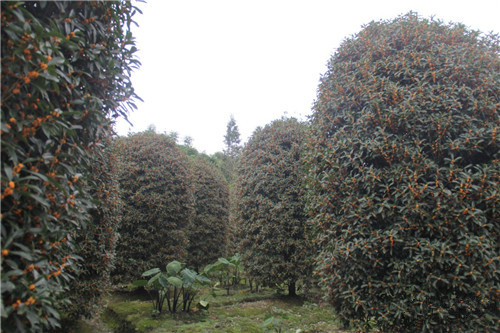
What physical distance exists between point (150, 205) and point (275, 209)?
3.03 metres

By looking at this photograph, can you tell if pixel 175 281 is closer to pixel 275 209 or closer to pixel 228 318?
pixel 228 318

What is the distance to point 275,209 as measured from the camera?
23.5 feet

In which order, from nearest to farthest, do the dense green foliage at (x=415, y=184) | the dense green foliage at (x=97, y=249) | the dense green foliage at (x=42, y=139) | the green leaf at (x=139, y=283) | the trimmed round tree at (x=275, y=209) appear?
the dense green foliage at (x=42, y=139) < the dense green foliage at (x=415, y=184) < the dense green foliage at (x=97, y=249) < the green leaf at (x=139, y=283) < the trimmed round tree at (x=275, y=209)

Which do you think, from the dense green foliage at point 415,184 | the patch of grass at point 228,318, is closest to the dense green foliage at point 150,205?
the patch of grass at point 228,318

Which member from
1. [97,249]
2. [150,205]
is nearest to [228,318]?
[97,249]

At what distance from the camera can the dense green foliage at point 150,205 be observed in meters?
7.62

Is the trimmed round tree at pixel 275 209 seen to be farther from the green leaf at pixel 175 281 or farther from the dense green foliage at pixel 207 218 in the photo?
the dense green foliage at pixel 207 218

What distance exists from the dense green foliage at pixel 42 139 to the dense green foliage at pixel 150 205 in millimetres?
5287

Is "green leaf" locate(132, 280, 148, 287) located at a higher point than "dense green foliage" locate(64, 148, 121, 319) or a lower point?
lower

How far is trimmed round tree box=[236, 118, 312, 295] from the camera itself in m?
7.05

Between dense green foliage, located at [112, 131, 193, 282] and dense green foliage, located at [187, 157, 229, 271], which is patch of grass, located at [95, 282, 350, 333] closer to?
dense green foliage, located at [112, 131, 193, 282]

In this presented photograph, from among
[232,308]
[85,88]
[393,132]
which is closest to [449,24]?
[393,132]

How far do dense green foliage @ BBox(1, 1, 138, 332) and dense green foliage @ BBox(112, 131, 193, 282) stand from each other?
5.29 m

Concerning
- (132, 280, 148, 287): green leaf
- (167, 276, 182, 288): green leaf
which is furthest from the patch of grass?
(167, 276, 182, 288): green leaf
